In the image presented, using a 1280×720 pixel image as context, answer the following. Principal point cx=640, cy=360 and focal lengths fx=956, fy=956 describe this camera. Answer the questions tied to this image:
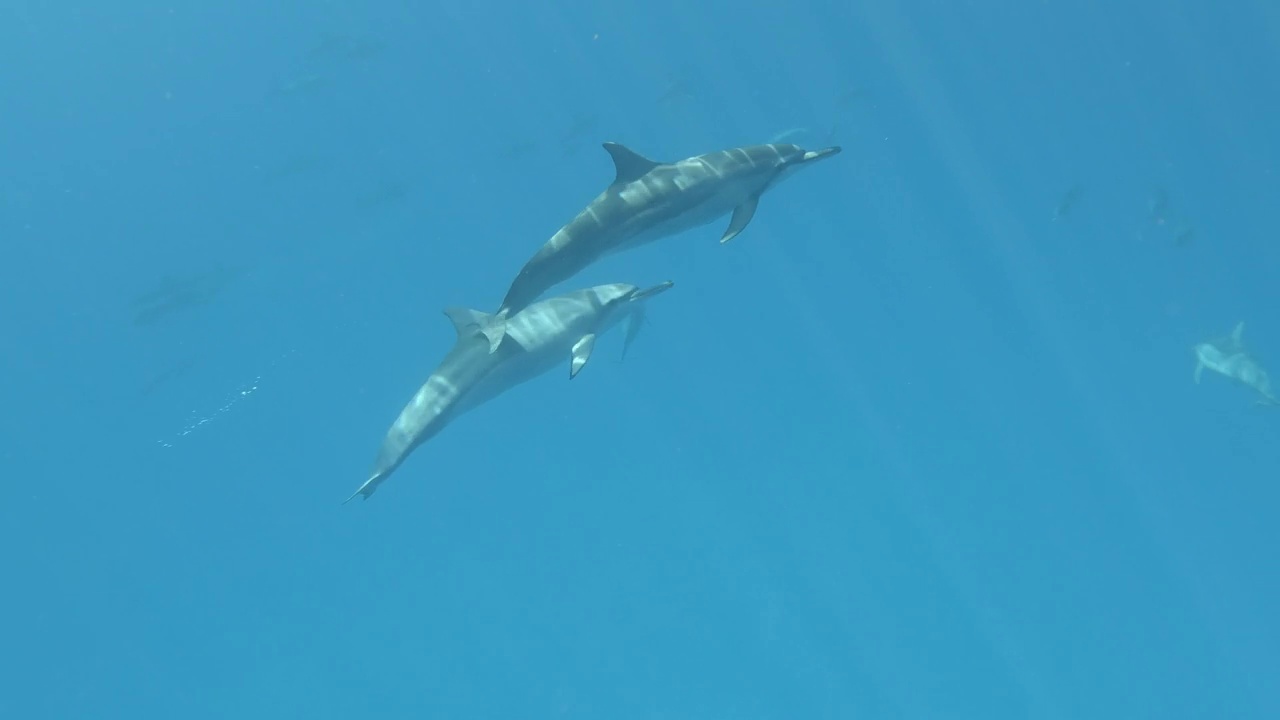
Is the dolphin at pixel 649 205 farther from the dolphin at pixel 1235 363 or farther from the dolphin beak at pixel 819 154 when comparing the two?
the dolphin at pixel 1235 363

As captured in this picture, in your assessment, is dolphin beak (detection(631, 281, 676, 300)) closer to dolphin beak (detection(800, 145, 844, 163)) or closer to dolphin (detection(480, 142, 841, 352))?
dolphin (detection(480, 142, 841, 352))

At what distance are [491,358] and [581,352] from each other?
838mm

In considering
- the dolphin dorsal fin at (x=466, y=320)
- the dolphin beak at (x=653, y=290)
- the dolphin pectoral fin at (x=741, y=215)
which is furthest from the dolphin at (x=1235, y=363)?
the dolphin dorsal fin at (x=466, y=320)

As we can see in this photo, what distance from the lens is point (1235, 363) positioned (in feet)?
61.0

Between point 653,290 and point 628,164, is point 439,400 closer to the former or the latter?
point 653,290

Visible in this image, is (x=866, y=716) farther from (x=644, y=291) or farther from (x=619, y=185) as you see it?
(x=619, y=185)

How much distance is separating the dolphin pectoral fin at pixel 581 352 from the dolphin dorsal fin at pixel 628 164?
208cm

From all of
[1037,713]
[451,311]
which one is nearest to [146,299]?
[451,311]

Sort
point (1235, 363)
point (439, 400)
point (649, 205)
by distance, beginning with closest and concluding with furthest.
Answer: point (649, 205)
point (439, 400)
point (1235, 363)

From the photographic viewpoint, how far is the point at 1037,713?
20953 mm

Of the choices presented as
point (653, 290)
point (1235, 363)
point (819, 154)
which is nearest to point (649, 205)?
point (819, 154)

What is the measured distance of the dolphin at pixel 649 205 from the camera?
653 cm

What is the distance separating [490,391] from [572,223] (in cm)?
319

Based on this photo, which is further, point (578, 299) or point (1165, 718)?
point (1165, 718)
